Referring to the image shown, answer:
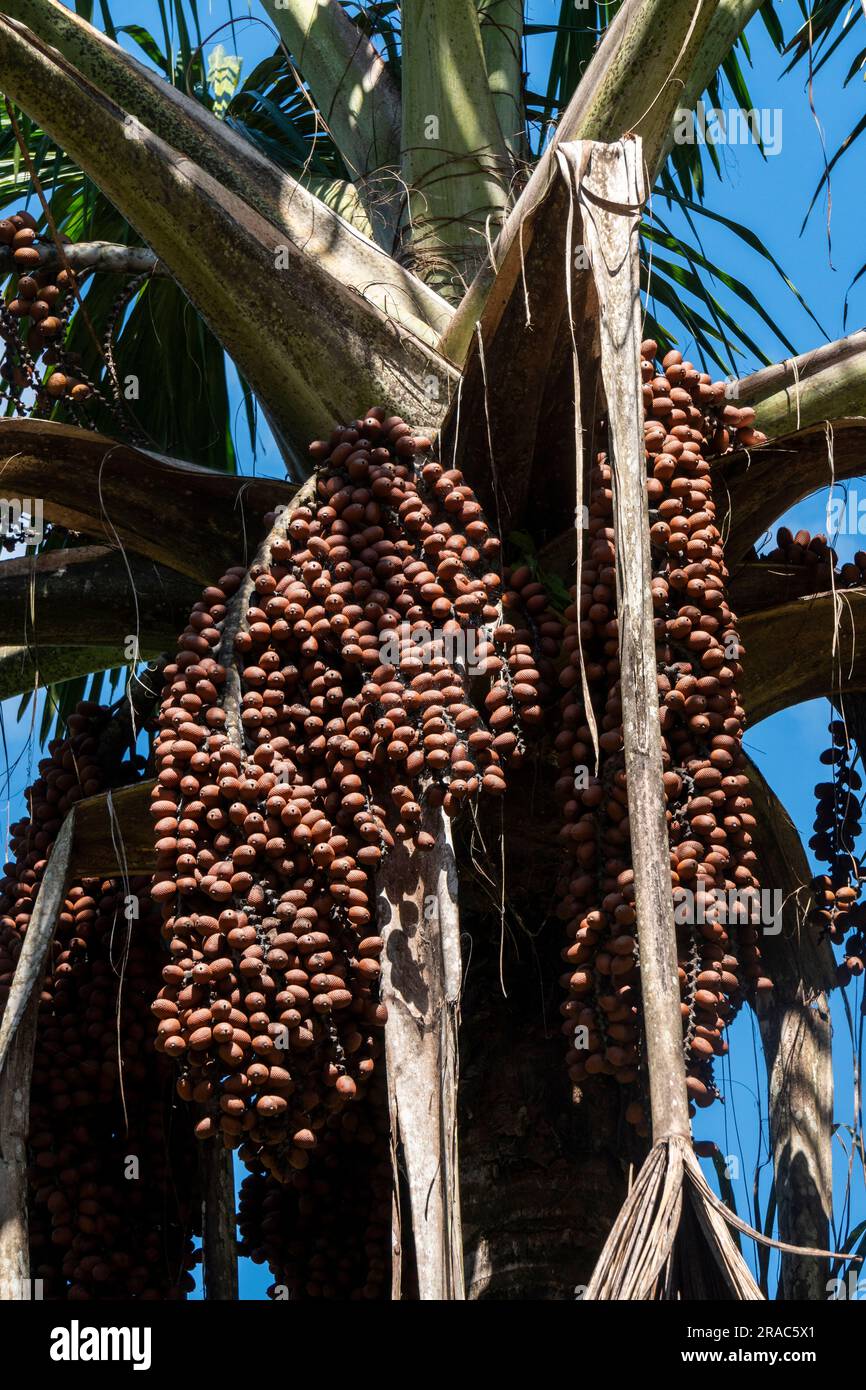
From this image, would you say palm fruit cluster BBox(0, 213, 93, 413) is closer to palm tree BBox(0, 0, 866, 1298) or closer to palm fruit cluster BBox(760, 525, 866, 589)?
palm tree BBox(0, 0, 866, 1298)

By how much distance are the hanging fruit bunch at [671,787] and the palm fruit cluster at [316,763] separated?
0.16 m

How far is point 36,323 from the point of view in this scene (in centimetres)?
334

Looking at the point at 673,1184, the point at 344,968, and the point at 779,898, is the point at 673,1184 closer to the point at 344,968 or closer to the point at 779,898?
the point at 344,968

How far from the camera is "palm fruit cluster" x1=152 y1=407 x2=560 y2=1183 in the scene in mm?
2551

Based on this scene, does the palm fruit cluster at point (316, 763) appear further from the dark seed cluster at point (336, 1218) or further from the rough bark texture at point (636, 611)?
the rough bark texture at point (636, 611)

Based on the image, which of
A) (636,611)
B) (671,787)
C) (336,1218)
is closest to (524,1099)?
(336,1218)

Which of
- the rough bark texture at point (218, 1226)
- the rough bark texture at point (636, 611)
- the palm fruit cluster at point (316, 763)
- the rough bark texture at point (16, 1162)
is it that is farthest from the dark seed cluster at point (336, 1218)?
the rough bark texture at point (636, 611)

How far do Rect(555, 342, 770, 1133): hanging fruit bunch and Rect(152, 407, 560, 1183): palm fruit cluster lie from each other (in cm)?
16

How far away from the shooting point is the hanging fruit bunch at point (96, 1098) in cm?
324

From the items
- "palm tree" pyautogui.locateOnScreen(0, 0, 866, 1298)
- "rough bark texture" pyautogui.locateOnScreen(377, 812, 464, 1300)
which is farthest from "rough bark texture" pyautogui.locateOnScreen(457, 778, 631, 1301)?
"rough bark texture" pyautogui.locateOnScreen(377, 812, 464, 1300)

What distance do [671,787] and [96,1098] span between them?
4.57 ft

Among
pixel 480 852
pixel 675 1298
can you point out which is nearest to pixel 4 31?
pixel 480 852

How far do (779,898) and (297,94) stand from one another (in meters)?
3.43
